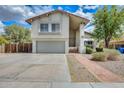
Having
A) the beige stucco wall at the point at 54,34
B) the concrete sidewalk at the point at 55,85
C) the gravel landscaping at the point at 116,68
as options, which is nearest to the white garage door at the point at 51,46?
the beige stucco wall at the point at 54,34

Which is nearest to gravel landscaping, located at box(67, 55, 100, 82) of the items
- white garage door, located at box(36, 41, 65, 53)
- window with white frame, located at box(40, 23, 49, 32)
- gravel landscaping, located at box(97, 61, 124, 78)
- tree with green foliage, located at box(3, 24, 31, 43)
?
gravel landscaping, located at box(97, 61, 124, 78)

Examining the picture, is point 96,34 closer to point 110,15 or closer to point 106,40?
point 106,40

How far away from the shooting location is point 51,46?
2864 centimetres

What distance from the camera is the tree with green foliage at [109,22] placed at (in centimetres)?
2991

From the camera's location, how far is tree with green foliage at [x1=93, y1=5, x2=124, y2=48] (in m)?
29.9

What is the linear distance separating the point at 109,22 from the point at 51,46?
10.5 metres

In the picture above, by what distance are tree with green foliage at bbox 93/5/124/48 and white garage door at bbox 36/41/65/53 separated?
755 cm

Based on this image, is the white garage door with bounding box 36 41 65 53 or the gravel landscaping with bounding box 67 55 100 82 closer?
the gravel landscaping with bounding box 67 55 100 82

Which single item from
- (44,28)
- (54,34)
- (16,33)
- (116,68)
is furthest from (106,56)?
(16,33)

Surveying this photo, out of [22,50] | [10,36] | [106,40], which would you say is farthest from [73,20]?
[10,36]

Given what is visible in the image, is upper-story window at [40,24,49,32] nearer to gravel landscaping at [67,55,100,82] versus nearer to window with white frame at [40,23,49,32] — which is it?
window with white frame at [40,23,49,32]

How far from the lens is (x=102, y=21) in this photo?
3052cm
